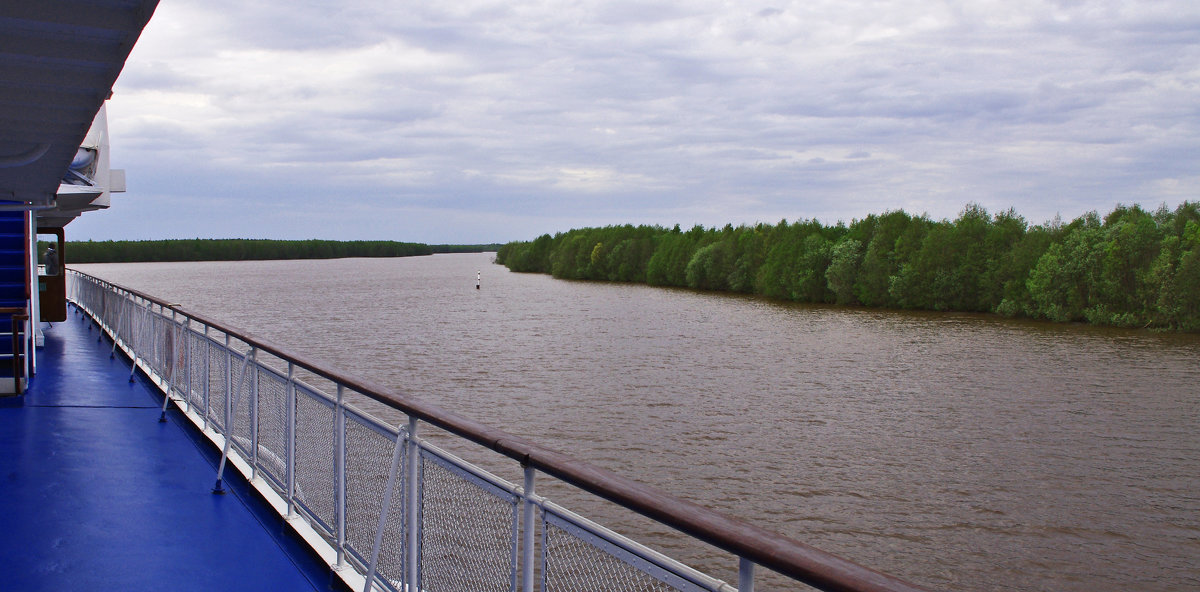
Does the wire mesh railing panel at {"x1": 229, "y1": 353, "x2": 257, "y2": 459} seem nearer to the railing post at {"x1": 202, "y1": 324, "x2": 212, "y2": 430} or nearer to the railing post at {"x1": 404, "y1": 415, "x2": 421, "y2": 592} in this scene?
the railing post at {"x1": 202, "y1": 324, "x2": 212, "y2": 430}

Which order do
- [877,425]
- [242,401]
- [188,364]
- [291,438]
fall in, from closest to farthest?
[291,438], [242,401], [188,364], [877,425]

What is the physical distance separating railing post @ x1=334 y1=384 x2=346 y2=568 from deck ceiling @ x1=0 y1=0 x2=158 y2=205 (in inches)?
61.8

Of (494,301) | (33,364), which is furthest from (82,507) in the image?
(494,301)

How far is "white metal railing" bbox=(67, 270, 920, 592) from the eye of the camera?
1.70 m

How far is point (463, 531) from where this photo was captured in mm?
3012

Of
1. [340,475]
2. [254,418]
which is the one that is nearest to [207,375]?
[254,418]

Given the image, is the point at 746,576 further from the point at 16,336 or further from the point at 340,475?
the point at 16,336

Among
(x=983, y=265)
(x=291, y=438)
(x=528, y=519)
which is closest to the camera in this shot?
(x=528, y=519)

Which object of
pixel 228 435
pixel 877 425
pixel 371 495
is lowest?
pixel 877 425

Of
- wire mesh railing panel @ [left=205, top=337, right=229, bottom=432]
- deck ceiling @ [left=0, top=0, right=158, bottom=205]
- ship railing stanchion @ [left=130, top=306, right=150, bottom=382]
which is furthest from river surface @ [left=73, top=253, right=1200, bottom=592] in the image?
deck ceiling @ [left=0, top=0, right=158, bottom=205]

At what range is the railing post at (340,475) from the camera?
151 inches

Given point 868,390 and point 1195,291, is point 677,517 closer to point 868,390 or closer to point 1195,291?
point 868,390

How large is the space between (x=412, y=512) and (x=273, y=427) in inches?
78.9

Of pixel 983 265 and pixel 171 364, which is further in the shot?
pixel 983 265
